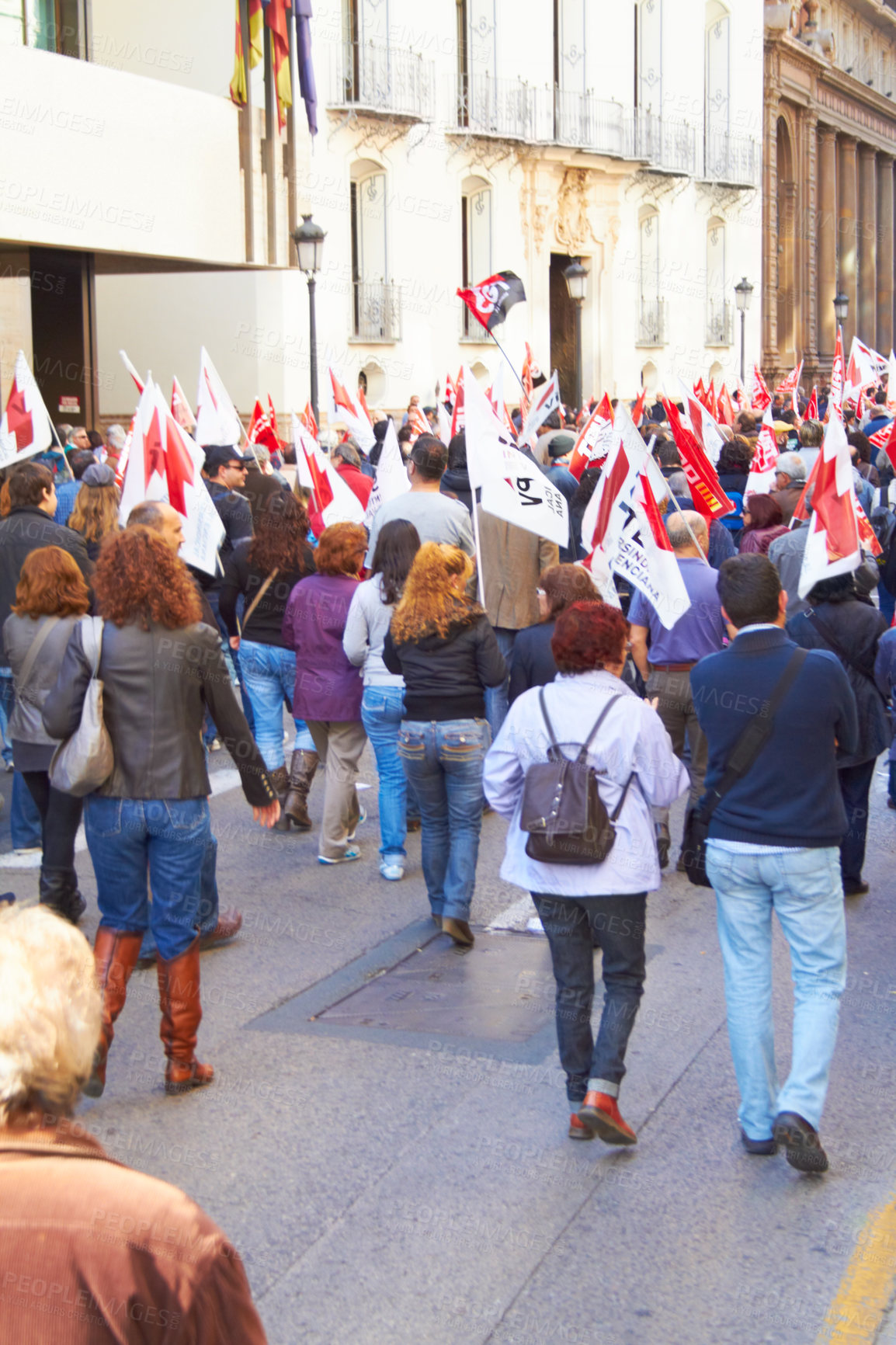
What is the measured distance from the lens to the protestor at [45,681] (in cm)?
594

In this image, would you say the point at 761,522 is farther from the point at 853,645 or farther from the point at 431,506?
the point at 853,645

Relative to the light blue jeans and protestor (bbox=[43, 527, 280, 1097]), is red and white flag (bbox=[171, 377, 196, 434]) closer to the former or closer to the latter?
the light blue jeans

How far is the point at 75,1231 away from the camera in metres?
1.53

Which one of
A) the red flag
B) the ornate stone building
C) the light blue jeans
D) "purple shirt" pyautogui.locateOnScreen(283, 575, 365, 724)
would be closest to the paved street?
"purple shirt" pyautogui.locateOnScreen(283, 575, 365, 724)

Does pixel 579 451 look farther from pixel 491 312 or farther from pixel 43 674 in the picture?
pixel 43 674

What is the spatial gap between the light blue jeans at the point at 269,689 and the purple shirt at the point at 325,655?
665 millimetres

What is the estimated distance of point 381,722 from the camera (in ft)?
23.6

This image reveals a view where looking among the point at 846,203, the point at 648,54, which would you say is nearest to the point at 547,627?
the point at 648,54

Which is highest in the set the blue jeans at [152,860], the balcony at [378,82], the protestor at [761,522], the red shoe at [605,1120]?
the balcony at [378,82]

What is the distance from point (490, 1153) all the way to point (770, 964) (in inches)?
37.9

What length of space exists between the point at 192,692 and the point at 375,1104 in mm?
1402

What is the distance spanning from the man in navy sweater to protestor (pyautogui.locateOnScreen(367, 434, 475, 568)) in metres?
3.78

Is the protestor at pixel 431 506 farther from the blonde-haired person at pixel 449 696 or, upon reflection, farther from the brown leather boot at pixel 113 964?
the brown leather boot at pixel 113 964

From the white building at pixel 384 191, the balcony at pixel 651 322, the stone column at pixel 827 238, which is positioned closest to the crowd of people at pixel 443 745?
the white building at pixel 384 191
